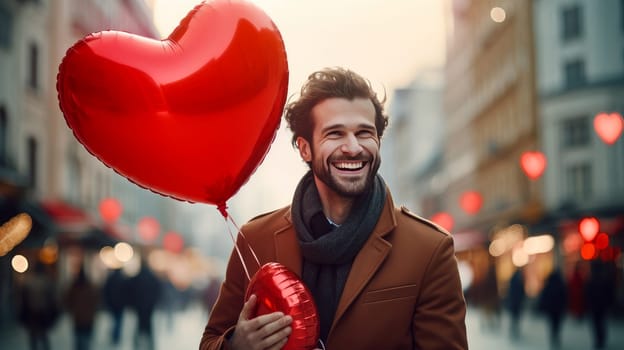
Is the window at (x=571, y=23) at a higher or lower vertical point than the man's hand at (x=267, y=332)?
higher

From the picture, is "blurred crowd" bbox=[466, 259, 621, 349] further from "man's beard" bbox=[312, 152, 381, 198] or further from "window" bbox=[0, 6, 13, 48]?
"window" bbox=[0, 6, 13, 48]

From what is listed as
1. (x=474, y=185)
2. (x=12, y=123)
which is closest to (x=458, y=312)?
(x=12, y=123)

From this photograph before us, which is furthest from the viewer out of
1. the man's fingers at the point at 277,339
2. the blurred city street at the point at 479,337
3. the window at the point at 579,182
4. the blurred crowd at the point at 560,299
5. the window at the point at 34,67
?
the window at the point at 579,182

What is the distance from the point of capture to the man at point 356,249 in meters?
3.07

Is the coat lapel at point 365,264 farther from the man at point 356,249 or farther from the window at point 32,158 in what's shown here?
the window at point 32,158

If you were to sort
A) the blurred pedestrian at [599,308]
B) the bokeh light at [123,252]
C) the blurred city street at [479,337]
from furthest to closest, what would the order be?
the bokeh light at [123,252]
the blurred city street at [479,337]
the blurred pedestrian at [599,308]

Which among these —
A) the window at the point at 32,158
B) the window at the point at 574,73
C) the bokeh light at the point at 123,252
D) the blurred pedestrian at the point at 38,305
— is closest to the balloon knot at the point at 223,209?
the blurred pedestrian at the point at 38,305

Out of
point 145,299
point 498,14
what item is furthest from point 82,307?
A: point 498,14

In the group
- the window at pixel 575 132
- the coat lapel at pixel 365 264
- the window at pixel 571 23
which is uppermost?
the window at pixel 571 23

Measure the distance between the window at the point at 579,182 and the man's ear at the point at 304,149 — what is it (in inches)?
1334

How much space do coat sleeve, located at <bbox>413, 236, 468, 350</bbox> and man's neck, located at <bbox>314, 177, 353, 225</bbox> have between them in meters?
0.37

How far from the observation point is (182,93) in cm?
312

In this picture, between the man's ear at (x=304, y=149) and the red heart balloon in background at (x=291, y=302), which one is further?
the man's ear at (x=304, y=149)

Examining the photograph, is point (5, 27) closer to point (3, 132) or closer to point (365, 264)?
point (3, 132)
